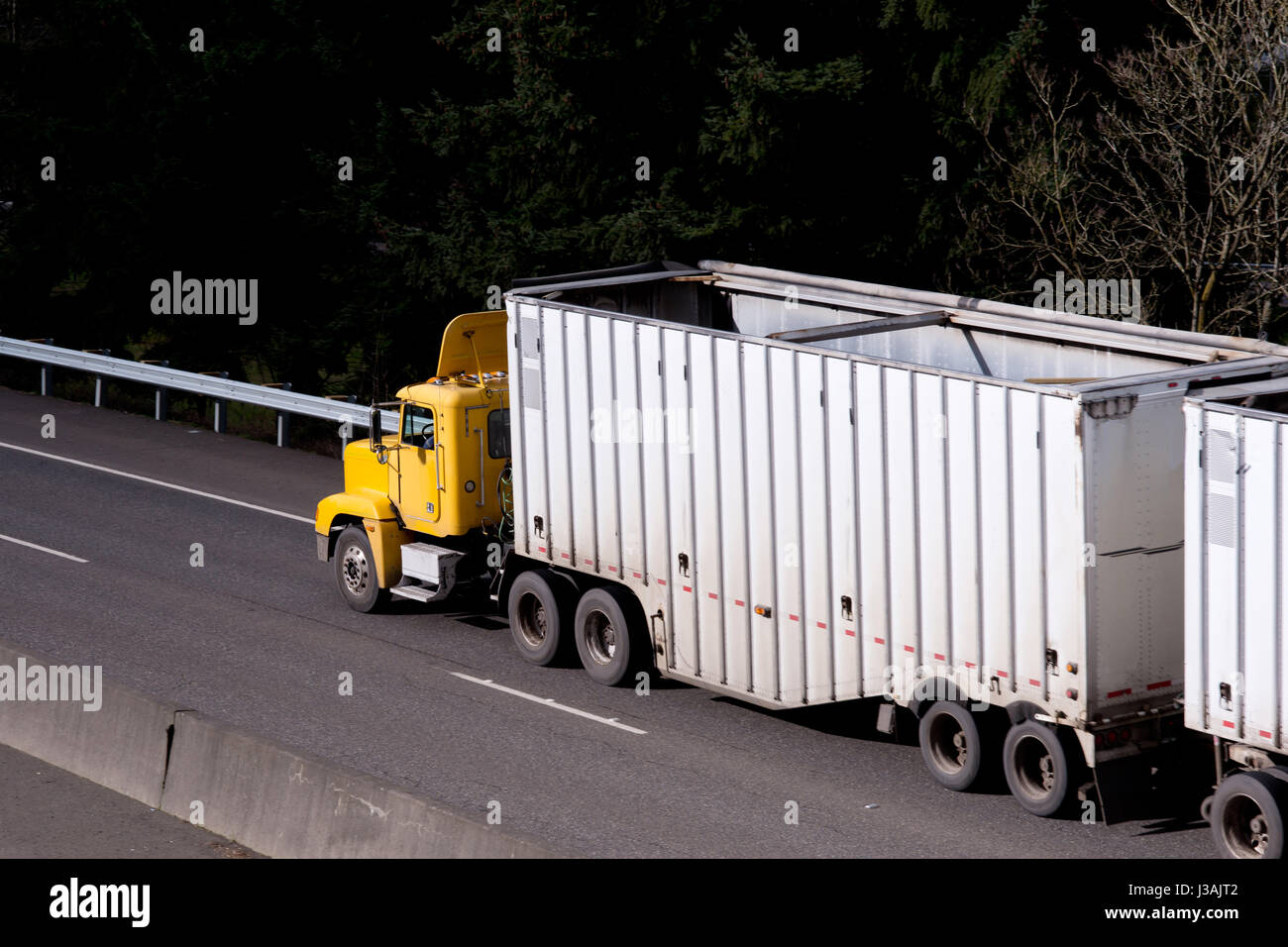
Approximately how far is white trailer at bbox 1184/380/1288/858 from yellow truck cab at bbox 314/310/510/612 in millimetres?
7362

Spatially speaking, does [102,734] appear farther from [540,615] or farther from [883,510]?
[883,510]

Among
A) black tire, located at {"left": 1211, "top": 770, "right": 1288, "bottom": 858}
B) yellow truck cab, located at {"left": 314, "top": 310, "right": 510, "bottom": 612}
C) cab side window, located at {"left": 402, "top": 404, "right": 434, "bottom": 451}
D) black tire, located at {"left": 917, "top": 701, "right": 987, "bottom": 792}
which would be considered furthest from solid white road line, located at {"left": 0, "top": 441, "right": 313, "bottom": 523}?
black tire, located at {"left": 1211, "top": 770, "right": 1288, "bottom": 858}

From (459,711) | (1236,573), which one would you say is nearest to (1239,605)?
(1236,573)

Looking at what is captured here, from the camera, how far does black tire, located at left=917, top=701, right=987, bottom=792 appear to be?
37.8 feet

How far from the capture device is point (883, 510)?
11.9m

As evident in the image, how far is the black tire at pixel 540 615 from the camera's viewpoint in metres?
14.9

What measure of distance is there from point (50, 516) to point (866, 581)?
1221 cm

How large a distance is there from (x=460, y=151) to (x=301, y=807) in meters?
21.7

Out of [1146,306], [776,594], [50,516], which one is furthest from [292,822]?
[1146,306]

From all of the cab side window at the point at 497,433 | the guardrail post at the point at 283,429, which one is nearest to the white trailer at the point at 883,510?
the cab side window at the point at 497,433

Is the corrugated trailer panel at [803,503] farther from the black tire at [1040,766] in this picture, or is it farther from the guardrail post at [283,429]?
the guardrail post at [283,429]

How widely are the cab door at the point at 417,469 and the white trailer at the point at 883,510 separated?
1.14 m

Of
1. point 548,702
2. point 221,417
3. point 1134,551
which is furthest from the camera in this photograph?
point 221,417

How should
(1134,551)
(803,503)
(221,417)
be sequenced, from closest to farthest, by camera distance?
1. (1134,551)
2. (803,503)
3. (221,417)
